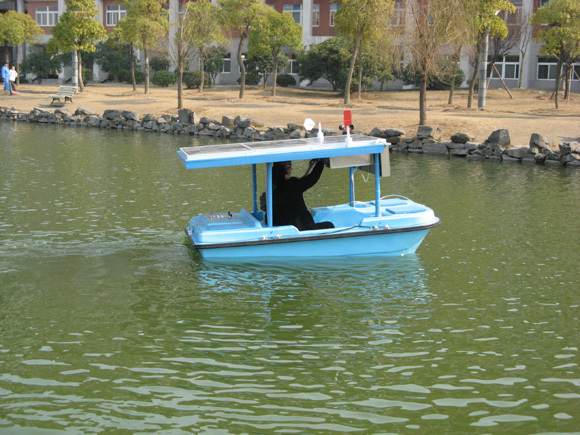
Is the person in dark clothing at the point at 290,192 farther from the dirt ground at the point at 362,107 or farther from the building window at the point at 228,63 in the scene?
the building window at the point at 228,63

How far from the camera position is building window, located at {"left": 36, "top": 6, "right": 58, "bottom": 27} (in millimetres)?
56000

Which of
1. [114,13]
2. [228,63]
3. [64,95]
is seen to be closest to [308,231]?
[64,95]

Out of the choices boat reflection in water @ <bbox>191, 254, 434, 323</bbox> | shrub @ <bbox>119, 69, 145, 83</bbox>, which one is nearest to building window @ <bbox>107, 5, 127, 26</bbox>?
shrub @ <bbox>119, 69, 145, 83</bbox>

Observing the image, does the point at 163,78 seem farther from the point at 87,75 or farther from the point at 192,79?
the point at 87,75

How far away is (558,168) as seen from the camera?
2086cm

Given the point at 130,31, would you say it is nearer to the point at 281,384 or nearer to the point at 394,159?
the point at 394,159

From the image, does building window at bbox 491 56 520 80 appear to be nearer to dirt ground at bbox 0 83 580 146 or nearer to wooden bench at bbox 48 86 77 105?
dirt ground at bbox 0 83 580 146

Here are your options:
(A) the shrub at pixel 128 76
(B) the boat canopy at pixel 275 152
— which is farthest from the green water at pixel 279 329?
(A) the shrub at pixel 128 76

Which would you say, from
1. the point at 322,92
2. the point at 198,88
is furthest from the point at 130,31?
the point at 322,92

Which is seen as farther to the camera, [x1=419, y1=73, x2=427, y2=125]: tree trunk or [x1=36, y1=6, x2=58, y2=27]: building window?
[x1=36, y1=6, x2=58, y2=27]: building window

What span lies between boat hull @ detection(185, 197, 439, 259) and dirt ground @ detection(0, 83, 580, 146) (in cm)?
1388

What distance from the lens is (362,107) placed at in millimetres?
32062

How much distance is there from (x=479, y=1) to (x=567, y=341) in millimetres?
23155

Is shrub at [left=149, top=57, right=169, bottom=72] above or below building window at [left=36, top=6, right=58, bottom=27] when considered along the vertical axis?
below
